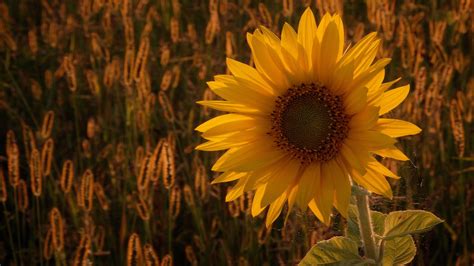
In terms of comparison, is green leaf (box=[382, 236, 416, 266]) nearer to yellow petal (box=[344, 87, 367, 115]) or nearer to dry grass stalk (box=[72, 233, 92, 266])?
yellow petal (box=[344, 87, 367, 115])

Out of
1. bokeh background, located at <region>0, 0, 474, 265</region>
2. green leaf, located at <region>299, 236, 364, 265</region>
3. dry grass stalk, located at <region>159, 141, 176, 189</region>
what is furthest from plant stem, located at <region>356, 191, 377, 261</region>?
dry grass stalk, located at <region>159, 141, 176, 189</region>

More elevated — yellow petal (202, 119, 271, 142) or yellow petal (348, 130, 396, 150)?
yellow petal (202, 119, 271, 142)

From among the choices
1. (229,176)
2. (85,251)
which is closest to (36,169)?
(85,251)

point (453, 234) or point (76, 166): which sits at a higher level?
point (76, 166)

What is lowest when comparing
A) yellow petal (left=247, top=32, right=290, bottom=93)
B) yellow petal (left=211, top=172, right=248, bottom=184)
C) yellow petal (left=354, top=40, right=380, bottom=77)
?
yellow petal (left=211, top=172, right=248, bottom=184)

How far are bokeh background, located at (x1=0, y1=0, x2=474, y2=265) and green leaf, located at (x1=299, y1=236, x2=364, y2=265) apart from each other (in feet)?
1.27

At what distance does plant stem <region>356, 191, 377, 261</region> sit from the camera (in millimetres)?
1103

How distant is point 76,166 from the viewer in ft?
7.56

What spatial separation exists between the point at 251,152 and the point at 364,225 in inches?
8.0

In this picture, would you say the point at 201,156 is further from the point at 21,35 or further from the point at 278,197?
the point at 278,197

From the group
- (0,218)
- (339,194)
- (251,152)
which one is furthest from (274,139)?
(0,218)

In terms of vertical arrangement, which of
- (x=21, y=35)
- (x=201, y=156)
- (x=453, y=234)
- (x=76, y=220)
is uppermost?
(x=21, y=35)

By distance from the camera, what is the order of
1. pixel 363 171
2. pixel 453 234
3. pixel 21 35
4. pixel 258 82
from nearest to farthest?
pixel 363 171, pixel 258 82, pixel 453 234, pixel 21 35

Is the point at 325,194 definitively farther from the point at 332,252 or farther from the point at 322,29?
the point at 322,29
